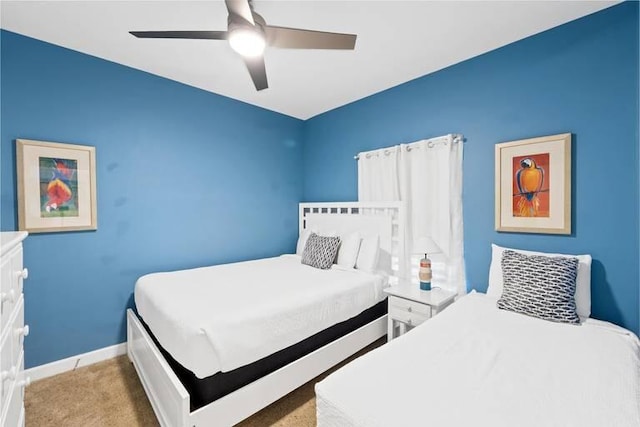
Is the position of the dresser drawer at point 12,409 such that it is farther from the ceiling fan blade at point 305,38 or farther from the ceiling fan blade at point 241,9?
the ceiling fan blade at point 305,38

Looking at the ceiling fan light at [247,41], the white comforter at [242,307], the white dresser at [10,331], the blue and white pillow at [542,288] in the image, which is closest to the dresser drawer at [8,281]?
the white dresser at [10,331]

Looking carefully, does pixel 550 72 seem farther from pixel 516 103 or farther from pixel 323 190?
pixel 323 190

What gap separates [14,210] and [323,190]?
3037 millimetres

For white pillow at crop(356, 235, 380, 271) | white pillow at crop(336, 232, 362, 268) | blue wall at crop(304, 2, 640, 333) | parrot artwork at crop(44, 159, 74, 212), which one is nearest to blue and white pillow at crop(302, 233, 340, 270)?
white pillow at crop(336, 232, 362, 268)

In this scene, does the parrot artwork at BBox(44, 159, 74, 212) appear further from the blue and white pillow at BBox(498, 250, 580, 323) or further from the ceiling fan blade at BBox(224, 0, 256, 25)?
the blue and white pillow at BBox(498, 250, 580, 323)

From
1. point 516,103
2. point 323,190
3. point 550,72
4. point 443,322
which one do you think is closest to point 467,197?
point 516,103

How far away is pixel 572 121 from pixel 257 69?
2339 millimetres

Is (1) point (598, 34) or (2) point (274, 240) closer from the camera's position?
(1) point (598, 34)

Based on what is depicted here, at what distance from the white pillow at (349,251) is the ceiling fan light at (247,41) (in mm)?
1938

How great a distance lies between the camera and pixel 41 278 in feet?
7.35

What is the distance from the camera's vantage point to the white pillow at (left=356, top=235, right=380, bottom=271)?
277 cm

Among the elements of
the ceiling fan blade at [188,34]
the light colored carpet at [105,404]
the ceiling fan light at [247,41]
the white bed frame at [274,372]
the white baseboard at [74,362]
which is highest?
the ceiling fan blade at [188,34]

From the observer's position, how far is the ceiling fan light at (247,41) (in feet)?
5.00

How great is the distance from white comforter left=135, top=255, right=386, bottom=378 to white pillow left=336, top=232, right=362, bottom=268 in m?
0.17
